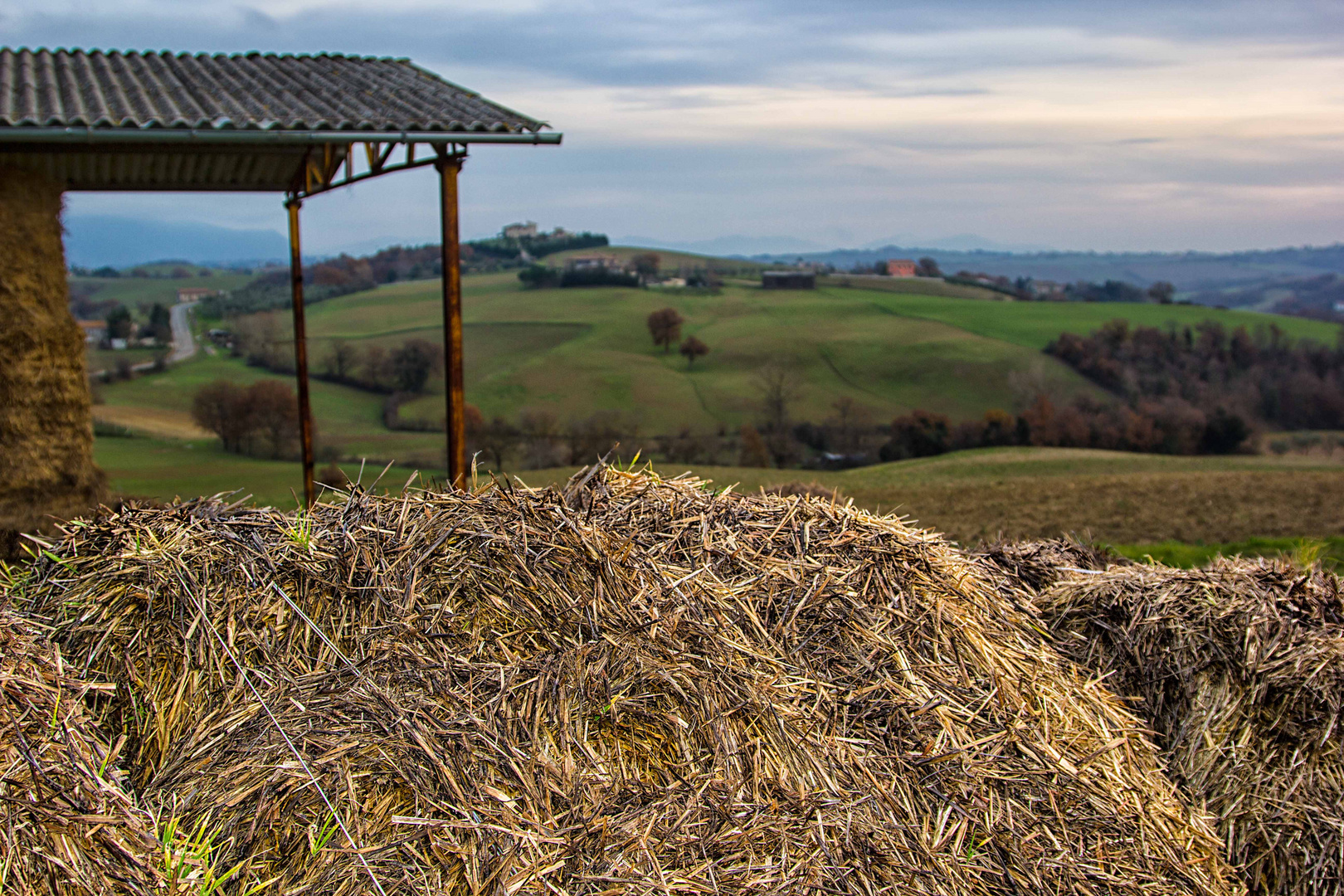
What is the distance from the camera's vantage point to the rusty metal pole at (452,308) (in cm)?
840

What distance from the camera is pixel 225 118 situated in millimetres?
7953

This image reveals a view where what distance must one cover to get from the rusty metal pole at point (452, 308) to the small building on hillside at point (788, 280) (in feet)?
268

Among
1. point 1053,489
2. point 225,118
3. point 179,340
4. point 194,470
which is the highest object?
point 225,118

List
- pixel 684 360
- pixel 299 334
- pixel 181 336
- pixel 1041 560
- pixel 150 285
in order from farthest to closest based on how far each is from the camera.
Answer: pixel 150 285, pixel 684 360, pixel 181 336, pixel 299 334, pixel 1041 560

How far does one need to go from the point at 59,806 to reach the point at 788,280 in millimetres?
89974

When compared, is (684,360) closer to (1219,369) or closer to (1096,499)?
(1219,369)

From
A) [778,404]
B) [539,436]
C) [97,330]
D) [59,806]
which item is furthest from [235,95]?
[97,330]

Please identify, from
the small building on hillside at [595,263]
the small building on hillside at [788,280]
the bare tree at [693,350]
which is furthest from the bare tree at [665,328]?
the small building on hillside at [788,280]

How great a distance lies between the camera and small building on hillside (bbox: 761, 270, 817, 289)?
89.0m

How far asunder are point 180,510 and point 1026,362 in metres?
66.4

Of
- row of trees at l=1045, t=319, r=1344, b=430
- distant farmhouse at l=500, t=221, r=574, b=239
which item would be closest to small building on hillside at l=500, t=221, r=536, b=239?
distant farmhouse at l=500, t=221, r=574, b=239

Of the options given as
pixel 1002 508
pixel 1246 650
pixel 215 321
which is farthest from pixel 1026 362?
pixel 1246 650

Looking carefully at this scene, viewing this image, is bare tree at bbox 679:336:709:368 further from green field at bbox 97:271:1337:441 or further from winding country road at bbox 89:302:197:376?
winding country road at bbox 89:302:197:376

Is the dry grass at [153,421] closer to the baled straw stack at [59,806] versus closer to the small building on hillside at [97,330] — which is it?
the small building on hillside at [97,330]
